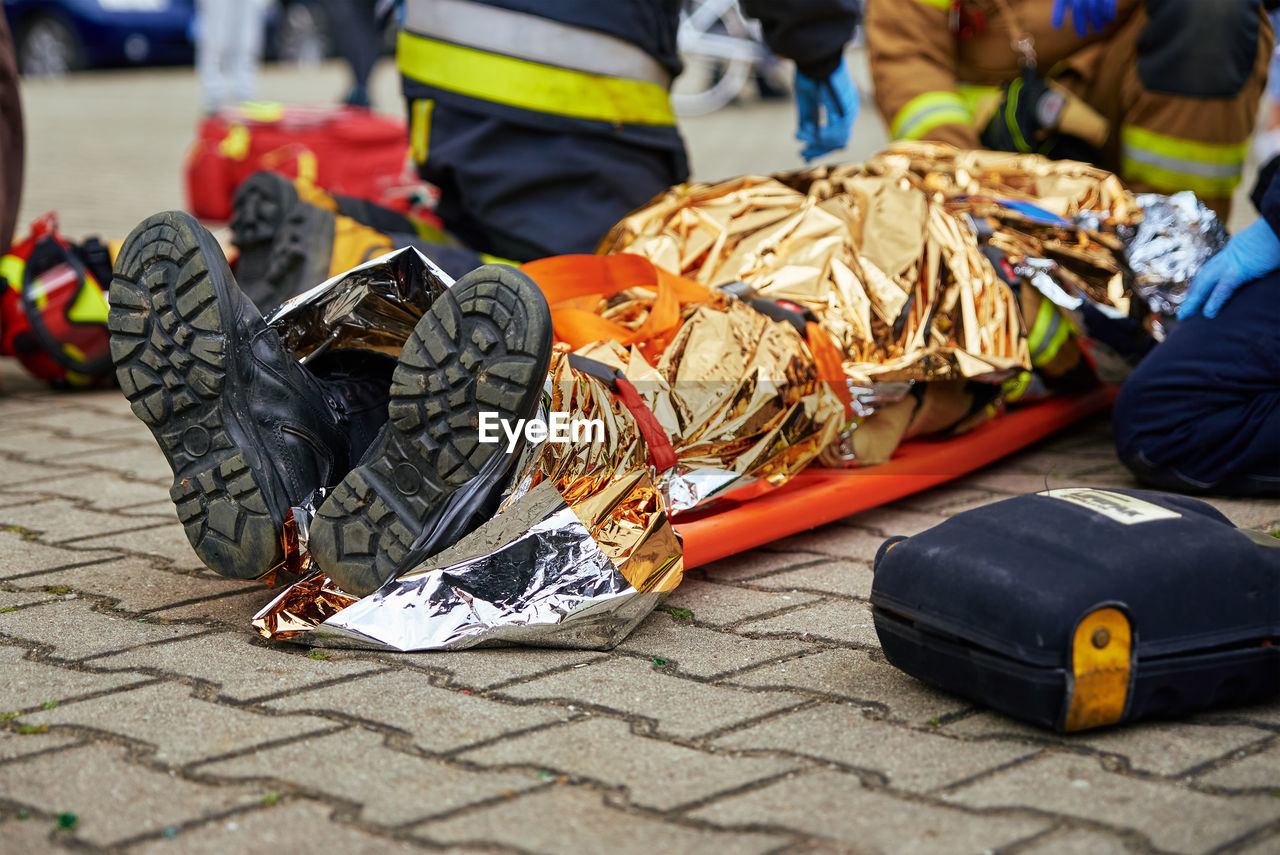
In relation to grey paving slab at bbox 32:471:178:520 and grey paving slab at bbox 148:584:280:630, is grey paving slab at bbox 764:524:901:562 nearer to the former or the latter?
grey paving slab at bbox 148:584:280:630

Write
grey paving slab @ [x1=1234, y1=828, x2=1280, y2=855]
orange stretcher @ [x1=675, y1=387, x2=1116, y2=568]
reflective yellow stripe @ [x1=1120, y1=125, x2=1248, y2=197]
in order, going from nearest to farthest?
grey paving slab @ [x1=1234, y1=828, x2=1280, y2=855] → orange stretcher @ [x1=675, y1=387, x2=1116, y2=568] → reflective yellow stripe @ [x1=1120, y1=125, x2=1248, y2=197]

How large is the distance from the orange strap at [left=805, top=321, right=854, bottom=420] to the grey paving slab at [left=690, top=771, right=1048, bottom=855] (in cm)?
85

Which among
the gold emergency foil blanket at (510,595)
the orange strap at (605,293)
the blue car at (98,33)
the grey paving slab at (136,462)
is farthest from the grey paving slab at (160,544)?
the blue car at (98,33)

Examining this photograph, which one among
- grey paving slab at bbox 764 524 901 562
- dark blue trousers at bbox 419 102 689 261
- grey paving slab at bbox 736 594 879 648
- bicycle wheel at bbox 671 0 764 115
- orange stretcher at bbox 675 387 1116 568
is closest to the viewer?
grey paving slab at bbox 736 594 879 648

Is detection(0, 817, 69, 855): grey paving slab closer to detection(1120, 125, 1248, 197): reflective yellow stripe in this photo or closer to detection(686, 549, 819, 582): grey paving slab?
detection(686, 549, 819, 582): grey paving slab

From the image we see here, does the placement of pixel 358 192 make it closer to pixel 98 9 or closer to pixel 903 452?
pixel 903 452

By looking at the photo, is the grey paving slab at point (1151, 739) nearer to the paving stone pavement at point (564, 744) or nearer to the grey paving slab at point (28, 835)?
the paving stone pavement at point (564, 744)

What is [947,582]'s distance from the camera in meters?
1.45

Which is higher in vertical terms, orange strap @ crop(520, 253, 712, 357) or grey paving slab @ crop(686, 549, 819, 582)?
orange strap @ crop(520, 253, 712, 357)

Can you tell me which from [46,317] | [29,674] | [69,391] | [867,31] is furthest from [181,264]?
[867,31]

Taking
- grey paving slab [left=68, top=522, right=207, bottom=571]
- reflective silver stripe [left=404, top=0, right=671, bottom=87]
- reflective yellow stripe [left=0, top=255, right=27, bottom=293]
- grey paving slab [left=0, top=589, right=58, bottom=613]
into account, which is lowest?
grey paving slab [left=68, top=522, right=207, bottom=571]

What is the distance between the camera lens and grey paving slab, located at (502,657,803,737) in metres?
1.49

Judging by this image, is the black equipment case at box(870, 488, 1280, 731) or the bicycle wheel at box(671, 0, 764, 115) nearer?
the black equipment case at box(870, 488, 1280, 731)

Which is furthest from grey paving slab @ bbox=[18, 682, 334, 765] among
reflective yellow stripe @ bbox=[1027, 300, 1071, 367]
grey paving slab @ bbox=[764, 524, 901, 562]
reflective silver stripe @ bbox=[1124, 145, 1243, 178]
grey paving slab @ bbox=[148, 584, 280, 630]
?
reflective silver stripe @ bbox=[1124, 145, 1243, 178]
